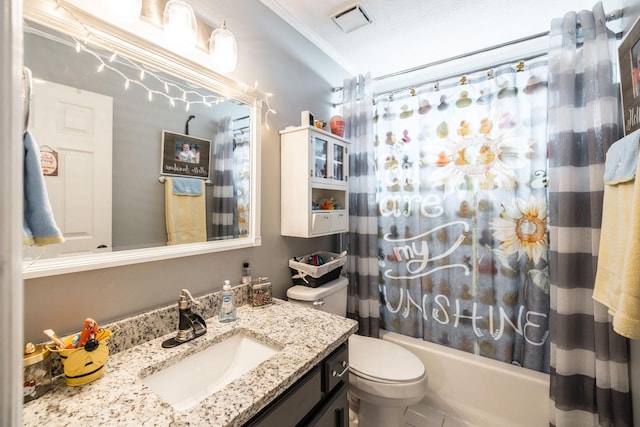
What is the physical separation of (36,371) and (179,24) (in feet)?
3.89

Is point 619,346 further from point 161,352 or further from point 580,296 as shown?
point 161,352

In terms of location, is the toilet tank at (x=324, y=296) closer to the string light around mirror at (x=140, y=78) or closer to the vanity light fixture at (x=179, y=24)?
the string light around mirror at (x=140, y=78)

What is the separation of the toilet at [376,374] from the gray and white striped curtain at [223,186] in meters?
0.52

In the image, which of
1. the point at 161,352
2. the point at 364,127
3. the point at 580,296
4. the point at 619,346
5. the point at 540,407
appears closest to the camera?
the point at 161,352

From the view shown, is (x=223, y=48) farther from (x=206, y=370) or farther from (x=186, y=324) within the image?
(x=206, y=370)

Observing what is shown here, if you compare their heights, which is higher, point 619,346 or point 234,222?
point 234,222

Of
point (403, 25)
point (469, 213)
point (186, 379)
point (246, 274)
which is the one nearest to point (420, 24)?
point (403, 25)

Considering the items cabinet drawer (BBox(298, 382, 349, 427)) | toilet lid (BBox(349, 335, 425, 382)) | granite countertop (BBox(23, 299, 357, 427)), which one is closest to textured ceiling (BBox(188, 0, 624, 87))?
granite countertop (BBox(23, 299, 357, 427))

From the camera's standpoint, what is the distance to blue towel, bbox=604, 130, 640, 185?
3.02 feet

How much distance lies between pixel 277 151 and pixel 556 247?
155 cm

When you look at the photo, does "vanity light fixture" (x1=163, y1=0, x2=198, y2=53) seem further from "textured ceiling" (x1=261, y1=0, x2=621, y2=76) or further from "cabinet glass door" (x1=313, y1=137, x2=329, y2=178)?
"cabinet glass door" (x1=313, y1=137, x2=329, y2=178)

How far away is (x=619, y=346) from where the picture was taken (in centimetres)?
122

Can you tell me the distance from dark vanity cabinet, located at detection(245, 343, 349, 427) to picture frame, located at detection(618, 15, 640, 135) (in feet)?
4.91

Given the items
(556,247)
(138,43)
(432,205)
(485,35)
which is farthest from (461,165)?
(138,43)
